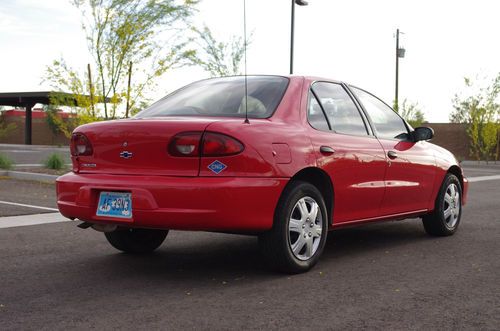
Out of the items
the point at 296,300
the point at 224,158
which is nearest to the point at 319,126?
the point at 224,158

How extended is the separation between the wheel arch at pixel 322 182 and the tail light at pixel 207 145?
2.53 ft

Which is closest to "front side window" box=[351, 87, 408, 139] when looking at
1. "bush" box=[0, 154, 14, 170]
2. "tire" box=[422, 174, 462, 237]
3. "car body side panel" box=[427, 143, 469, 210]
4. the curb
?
"car body side panel" box=[427, 143, 469, 210]

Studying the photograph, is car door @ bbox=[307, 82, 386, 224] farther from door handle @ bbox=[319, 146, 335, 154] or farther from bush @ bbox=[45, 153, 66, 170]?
bush @ bbox=[45, 153, 66, 170]

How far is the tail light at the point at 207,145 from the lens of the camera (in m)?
4.56

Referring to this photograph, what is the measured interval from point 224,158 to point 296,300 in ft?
3.51

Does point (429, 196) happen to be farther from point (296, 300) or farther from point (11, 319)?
point (11, 319)

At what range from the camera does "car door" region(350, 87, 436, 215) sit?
6137 mm

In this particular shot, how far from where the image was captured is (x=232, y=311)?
402cm

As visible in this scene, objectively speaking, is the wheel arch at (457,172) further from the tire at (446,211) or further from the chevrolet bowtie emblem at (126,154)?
the chevrolet bowtie emblem at (126,154)

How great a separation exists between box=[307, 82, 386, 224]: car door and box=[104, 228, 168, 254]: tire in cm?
167

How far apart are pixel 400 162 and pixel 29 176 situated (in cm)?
1037

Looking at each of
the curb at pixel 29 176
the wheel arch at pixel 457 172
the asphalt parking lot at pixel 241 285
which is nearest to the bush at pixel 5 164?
the curb at pixel 29 176

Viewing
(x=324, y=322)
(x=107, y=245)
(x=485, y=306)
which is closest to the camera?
(x=324, y=322)

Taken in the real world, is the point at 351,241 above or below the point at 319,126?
below
